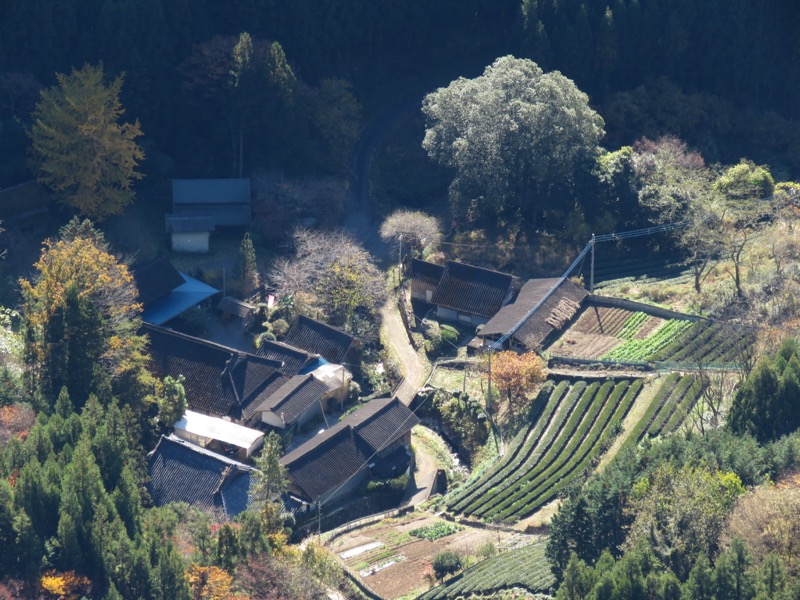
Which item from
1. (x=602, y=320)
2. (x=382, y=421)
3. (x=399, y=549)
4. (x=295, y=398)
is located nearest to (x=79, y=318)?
(x=295, y=398)

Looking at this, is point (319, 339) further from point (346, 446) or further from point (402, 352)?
point (346, 446)

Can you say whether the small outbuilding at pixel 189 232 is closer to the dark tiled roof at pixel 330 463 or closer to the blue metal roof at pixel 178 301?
the blue metal roof at pixel 178 301

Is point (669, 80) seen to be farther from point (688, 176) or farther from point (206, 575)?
point (206, 575)

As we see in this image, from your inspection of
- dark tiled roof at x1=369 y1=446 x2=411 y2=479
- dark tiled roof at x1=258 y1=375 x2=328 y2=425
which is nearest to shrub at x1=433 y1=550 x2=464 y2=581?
dark tiled roof at x1=369 y1=446 x2=411 y2=479

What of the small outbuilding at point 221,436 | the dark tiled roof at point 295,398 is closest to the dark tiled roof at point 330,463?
the small outbuilding at point 221,436

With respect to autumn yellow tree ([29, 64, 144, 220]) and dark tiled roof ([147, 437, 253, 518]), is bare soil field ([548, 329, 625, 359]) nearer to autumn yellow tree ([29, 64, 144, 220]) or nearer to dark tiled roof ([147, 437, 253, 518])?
dark tiled roof ([147, 437, 253, 518])

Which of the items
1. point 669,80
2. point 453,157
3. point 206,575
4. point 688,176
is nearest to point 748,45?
point 669,80
